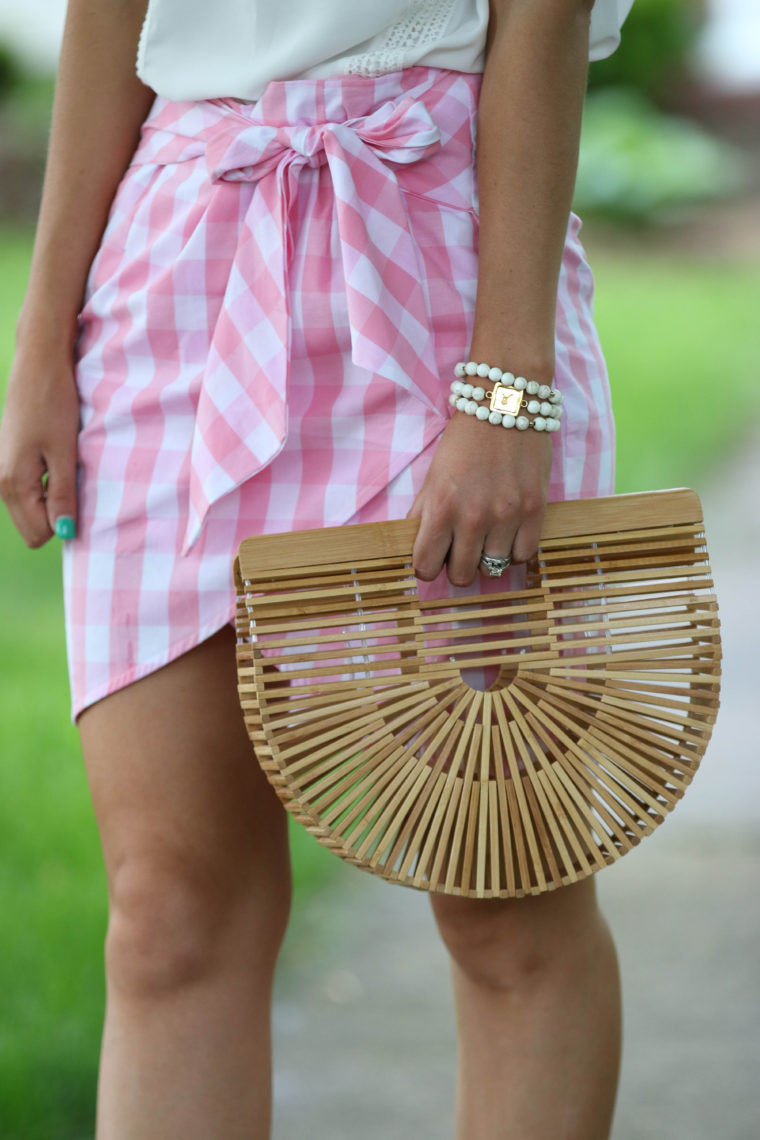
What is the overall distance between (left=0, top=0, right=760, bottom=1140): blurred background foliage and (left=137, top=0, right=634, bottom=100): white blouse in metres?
1.28

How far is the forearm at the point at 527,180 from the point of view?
1083mm

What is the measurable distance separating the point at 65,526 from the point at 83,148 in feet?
1.16

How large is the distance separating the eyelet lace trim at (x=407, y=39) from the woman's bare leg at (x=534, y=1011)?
714 millimetres

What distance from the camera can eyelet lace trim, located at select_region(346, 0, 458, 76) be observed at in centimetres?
112

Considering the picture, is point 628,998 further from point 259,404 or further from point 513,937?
point 259,404

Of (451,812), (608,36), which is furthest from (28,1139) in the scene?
(608,36)

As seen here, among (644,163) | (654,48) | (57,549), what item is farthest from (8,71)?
(57,549)

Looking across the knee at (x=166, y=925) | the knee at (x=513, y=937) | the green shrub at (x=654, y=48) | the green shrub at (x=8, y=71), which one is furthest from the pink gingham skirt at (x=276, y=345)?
the green shrub at (x=654, y=48)

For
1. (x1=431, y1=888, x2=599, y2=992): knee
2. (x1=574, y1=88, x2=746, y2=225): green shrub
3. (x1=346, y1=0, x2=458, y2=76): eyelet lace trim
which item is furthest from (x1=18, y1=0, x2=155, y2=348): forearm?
(x1=574, y1=88, x2=746, y2=225): green shrub

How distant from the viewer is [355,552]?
107cm

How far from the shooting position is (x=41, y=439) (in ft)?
4.05

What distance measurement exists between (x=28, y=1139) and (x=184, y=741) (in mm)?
798

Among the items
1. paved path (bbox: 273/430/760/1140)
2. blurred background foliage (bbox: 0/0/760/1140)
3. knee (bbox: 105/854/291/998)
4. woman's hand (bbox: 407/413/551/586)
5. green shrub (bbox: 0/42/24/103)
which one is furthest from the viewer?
green shrub (bbox: 0/42/24/103)

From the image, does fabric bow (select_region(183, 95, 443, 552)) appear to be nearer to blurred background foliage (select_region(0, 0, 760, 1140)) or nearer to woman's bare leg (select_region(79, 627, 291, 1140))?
woman's bare leg (select_region(79, 627, 291, 1140))
